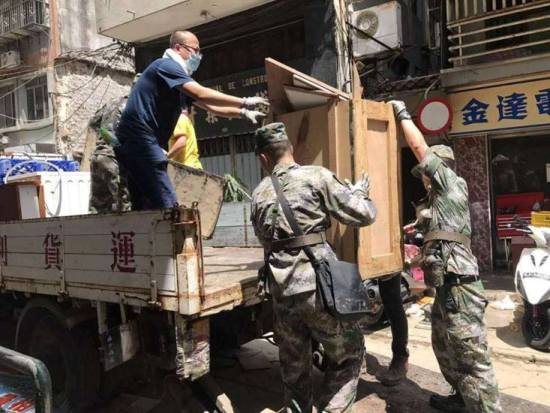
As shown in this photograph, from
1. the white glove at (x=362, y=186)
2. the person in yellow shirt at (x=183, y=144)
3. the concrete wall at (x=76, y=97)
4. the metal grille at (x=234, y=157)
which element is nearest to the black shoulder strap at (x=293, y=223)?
the white glove at (x=362, y=186)

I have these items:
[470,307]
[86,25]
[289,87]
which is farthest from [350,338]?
[86,25]

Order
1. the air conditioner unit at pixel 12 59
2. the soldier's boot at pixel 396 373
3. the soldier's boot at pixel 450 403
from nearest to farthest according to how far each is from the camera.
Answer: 1. the soldier's boot at pixel 450 403
2. the soldier's boot at pixel 396 373
3. the air conditioner unit at pixel 12 59

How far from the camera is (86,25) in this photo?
647 inches

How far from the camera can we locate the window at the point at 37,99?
15734 mm

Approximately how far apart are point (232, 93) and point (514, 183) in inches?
208

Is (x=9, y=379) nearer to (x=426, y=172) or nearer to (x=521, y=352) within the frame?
(x=426, y=172)

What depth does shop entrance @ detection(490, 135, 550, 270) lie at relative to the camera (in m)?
7.80

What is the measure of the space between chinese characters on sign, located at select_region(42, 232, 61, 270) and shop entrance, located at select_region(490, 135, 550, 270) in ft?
22.6

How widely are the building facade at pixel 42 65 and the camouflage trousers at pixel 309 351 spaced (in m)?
14.4

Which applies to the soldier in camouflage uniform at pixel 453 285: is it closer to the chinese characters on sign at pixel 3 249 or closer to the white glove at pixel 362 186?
the white glove at pixel 362 186

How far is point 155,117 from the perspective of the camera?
3.40 m

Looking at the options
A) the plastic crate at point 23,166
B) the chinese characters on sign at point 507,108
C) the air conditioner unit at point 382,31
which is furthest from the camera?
the air conditioner unit at point 382,31

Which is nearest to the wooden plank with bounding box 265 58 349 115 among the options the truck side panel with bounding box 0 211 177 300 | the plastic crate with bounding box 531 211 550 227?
the truck side panel with bounding box 0 211 177 300

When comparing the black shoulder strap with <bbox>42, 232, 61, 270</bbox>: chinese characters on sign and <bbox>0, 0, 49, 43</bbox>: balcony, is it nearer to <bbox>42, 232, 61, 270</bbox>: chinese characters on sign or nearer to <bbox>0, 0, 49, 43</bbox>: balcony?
<bbox>42, 232, 61, 270</bbox>: chinese characters on sign
